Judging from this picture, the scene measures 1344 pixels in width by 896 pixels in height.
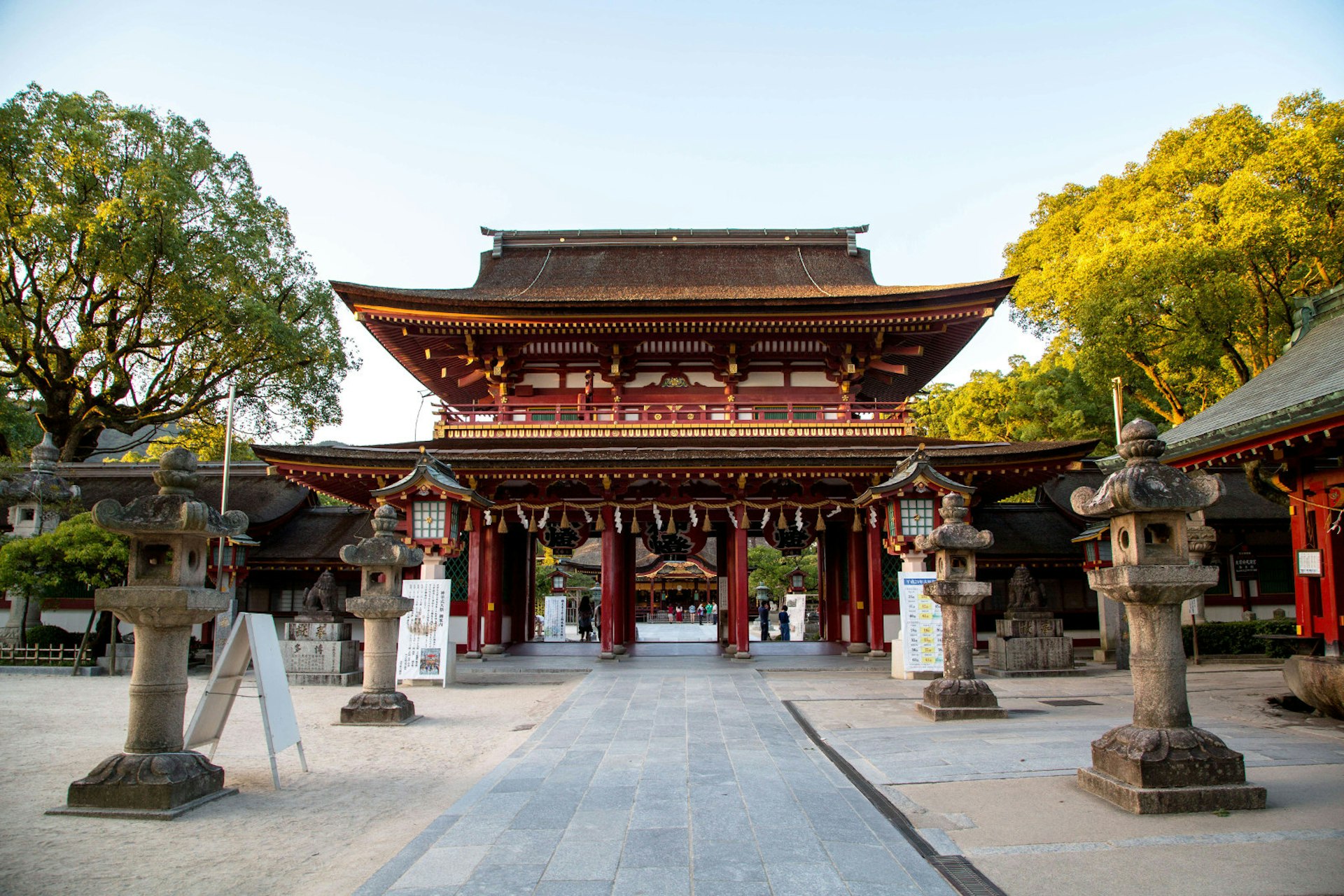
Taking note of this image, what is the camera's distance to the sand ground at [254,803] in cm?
488

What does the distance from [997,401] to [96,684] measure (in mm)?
26428

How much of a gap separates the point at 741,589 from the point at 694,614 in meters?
28.6

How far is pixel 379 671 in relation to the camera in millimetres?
10484

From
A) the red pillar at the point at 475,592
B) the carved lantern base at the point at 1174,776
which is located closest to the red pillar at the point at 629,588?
the red pillar at the point at 475,592

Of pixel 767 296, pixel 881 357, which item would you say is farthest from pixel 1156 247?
pixel 767 296

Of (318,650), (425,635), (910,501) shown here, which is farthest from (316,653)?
(910,501)

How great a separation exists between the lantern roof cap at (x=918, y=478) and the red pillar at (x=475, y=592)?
8797 millimetres

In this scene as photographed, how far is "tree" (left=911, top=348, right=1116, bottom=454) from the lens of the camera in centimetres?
2562

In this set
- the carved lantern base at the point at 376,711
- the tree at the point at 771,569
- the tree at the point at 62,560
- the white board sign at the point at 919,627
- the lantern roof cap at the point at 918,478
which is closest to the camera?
the carved lantern base at the point at 376,711

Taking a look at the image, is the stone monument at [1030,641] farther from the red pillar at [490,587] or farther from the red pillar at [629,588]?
the red pillar at [490,587]

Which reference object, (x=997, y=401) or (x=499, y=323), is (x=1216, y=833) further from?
(x=997, y=401)

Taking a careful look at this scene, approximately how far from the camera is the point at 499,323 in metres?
19.2

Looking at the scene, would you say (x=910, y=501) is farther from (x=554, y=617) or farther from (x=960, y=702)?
(x=554, y=617)

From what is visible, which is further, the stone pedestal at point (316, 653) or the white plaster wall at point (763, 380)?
the white plaster wall at point (763, 380)
